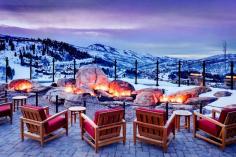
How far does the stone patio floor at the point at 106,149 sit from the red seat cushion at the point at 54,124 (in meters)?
0.31

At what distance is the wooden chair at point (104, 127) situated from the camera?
5.57m

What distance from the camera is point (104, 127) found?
5.67 meters

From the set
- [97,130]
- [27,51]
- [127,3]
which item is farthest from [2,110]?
[27,51]

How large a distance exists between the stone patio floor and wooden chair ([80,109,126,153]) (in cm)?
16

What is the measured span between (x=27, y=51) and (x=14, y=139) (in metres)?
28.3

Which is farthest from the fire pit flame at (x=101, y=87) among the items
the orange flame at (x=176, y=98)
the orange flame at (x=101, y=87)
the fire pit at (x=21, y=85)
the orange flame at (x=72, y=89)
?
the fire pit at (x=21, y=85)

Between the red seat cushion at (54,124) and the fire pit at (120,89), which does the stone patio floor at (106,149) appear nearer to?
the red seat cushion at (54,124)

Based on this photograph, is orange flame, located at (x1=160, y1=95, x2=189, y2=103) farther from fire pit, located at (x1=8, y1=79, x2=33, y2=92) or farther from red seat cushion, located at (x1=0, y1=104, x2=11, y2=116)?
fire pit, located at (x1=8, y1=79, x2=33, y2=92)

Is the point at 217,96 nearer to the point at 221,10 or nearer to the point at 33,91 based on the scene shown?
the point at 221,10

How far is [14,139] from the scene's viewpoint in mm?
6312

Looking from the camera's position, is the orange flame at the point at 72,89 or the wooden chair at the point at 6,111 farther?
the orange flame at the point at 72,89

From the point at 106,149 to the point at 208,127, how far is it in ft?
8.13

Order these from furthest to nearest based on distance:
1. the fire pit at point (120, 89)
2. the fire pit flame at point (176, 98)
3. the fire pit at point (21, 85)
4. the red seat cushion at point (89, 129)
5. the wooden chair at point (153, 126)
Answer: the fire pit at point (21, 85) → the fire pit at point (120, 89) → the fire pit flame at point (176, 98) → the red seat cushion at point (89, 129) → the wooden chair at point (153, 126)

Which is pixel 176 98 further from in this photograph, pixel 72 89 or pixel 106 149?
pixel 106 149
